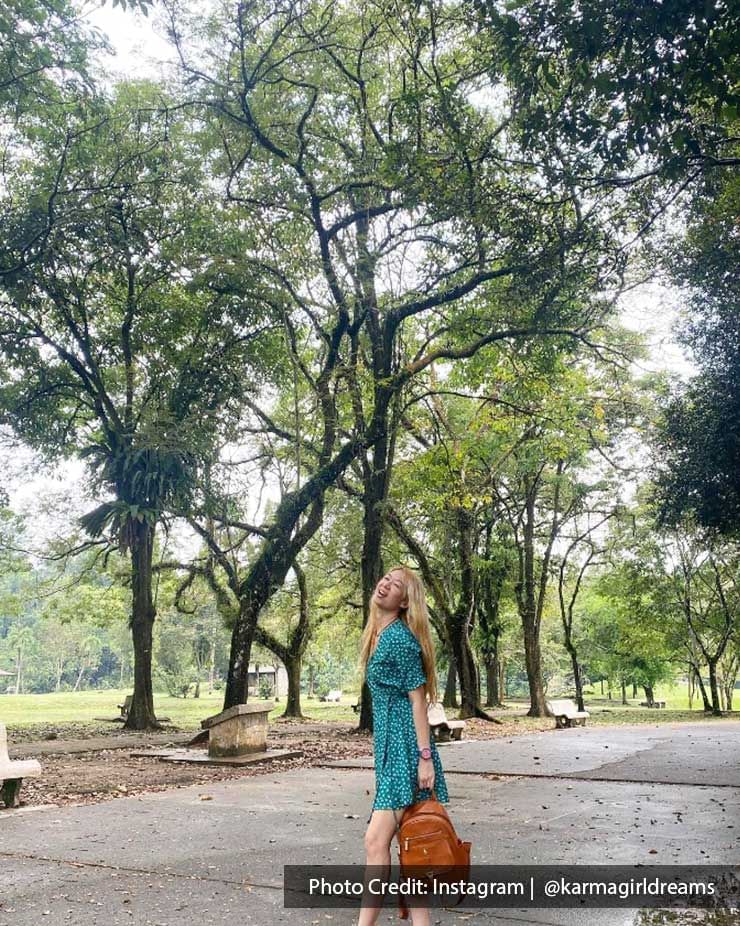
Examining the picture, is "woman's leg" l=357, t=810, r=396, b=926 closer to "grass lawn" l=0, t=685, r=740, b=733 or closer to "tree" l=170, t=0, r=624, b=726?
"tree" l=170, t=0, r=624, b=726

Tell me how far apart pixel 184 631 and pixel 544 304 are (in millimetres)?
43756

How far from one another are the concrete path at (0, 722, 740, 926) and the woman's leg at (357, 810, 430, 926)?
58 cm

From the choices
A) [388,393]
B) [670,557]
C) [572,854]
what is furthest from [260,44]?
[670,557]

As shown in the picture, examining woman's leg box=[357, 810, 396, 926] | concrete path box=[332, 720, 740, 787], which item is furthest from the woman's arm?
concrete path box=[332, 720, 740, 787]

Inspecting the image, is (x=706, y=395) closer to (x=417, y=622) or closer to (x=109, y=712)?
(x=417, y=622)

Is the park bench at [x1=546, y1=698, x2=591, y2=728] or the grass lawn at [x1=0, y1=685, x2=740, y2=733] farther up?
the park bench at [x1=546, y1=698, x2=591, y2=728]

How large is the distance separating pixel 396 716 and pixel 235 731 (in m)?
8.22

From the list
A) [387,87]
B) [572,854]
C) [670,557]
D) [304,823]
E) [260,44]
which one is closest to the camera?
[572,854]

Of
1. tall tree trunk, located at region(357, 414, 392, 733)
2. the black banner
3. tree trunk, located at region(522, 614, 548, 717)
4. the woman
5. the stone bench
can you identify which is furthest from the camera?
tree trunk, located at region(522, 614, 548, 717)

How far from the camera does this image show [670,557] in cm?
2911

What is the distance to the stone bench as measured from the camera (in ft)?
36.8

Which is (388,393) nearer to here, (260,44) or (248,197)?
(248,197)

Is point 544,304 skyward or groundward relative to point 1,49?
groundward

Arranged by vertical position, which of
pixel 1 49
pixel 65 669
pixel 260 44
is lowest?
pixel 65 669
